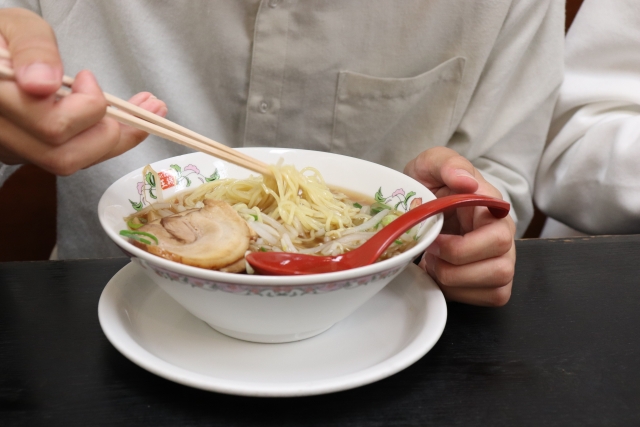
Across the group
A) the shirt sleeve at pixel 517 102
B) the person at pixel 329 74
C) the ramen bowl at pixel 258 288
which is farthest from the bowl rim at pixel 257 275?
the shirt sleeve at pixel 517 102

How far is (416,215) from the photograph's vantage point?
1.02 meters

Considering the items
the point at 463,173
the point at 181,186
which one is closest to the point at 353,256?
the point at 463,173

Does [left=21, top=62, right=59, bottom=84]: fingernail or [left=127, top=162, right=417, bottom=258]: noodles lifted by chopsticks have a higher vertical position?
[left=21, top=62, right=59, bottom=84]: fingernail

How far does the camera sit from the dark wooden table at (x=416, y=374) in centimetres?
81

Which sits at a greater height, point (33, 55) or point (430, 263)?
point (33, 55)

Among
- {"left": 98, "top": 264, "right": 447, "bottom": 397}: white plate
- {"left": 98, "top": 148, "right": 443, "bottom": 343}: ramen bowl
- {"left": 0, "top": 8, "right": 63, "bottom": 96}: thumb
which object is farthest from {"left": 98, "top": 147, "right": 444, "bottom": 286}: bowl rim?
{"left": 0, "top": 8, "right": 63, "bottom": 96}: thumb

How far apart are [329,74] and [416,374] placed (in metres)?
1.15

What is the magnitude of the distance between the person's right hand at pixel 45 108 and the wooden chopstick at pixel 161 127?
0.6 inches

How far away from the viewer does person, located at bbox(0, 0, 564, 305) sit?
5.72 ft

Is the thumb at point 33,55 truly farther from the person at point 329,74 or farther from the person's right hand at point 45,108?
the person at point 329,74

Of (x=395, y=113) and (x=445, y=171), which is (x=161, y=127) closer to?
(x=445, y=171)

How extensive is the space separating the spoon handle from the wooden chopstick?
1.31 ft

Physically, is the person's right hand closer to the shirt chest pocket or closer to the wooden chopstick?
the wooden chopstick

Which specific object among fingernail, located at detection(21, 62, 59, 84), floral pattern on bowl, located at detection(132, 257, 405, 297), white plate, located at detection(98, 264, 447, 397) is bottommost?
white plate, located at detection(98, 264, 447, 397)
